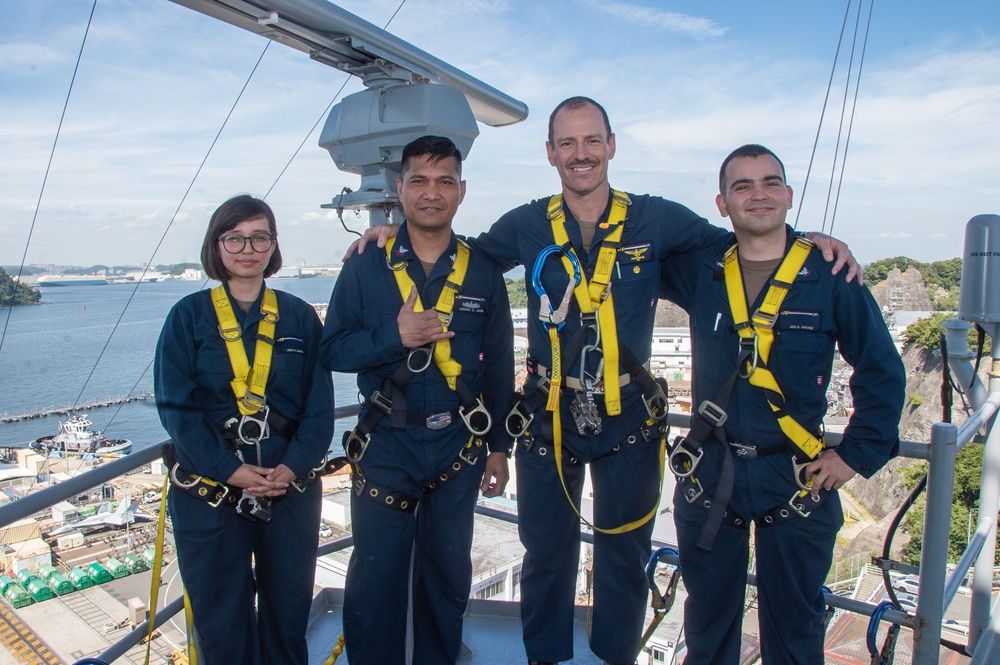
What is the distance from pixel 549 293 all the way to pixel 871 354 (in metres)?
1.04

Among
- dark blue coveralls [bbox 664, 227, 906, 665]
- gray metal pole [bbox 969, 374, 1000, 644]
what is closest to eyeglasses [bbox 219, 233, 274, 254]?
dark blue coveralls [bbox 664, 227, 906, 665]

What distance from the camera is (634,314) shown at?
239 cm

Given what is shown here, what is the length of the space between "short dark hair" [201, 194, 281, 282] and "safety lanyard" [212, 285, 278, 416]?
0.23 ft

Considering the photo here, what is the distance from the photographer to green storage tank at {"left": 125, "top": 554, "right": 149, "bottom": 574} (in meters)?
2.96

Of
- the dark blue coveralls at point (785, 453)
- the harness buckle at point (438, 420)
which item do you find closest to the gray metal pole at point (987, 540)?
the dark blue coveralls at point (785, 453)

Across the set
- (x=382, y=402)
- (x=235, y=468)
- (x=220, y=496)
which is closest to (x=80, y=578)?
(x=220, y=496)

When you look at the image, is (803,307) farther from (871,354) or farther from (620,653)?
(620,653)

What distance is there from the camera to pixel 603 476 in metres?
2.40

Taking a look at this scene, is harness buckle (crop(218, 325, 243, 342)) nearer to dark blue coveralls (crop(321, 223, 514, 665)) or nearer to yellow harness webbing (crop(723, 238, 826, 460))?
dark blue coveralls (crop(321, 223, 514, 665))

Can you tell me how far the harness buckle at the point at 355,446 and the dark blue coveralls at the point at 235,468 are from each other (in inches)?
3.5

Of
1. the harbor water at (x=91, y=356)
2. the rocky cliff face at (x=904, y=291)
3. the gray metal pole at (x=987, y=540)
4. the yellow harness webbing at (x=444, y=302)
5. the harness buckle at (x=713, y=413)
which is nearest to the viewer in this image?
the harness buckle at (x=713, y=413)

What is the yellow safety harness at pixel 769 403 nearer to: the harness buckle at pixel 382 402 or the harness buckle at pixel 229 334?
the harness buckle at pixel 382 402

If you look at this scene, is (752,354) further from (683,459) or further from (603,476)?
(603,476)

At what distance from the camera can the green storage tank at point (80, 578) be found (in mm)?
2971
